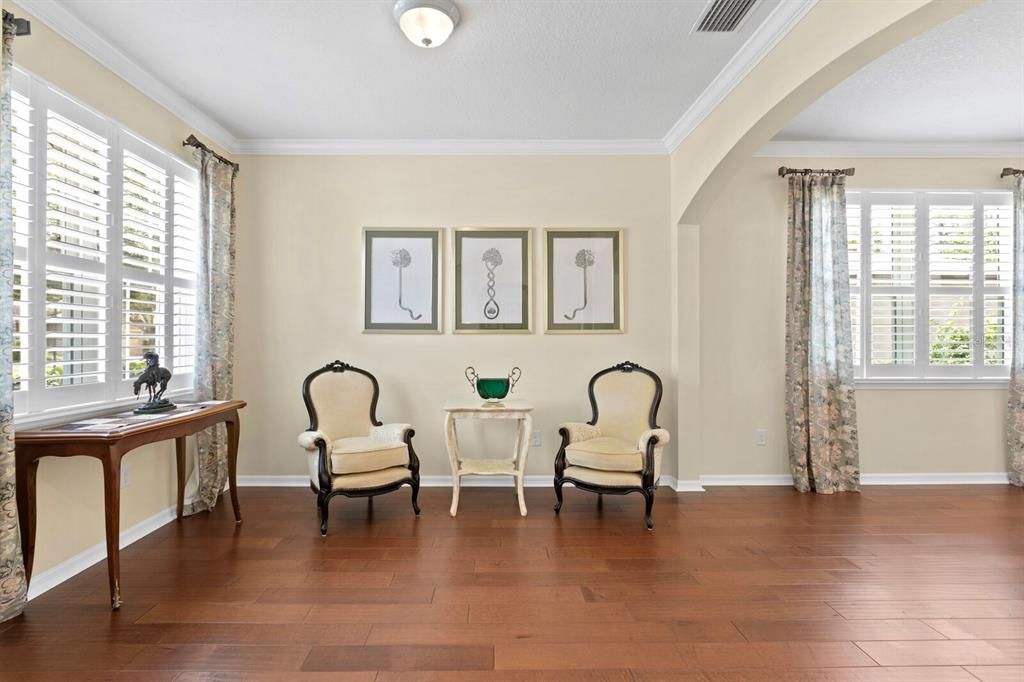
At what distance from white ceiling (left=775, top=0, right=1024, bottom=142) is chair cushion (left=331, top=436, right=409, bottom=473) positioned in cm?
392

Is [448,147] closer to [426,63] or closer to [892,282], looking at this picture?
[426,63]

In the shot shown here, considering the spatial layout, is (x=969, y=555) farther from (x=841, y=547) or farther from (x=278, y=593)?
(x=278, y=593)

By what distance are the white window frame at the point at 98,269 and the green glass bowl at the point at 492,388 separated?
2.14m

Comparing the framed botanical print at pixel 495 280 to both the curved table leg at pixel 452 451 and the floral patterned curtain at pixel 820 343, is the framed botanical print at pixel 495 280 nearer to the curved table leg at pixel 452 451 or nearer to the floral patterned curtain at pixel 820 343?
the curved table leg at pixel 452 451

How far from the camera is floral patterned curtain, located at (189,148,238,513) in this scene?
379cm

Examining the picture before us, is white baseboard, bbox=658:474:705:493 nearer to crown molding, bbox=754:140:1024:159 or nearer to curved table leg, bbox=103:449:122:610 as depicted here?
crown molding, bbox=754:140:1024:159

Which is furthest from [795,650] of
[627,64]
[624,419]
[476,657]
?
[627,64]

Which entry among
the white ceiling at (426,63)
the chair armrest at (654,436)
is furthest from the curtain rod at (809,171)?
the chair armrest at (654,436)

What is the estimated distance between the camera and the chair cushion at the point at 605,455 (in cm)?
365

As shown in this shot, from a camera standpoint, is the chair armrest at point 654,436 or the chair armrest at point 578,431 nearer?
the chair armrest at point 654,436

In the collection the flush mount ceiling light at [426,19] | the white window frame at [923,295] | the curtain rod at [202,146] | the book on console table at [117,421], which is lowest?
the book on console table at [117,421]

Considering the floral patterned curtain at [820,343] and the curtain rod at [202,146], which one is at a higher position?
the curtain rod at [202,146]

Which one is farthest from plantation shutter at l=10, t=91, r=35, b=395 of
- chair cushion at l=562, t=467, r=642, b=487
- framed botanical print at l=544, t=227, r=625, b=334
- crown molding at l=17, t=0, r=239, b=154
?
framed botanical print at l=544, t=227, r=625, b=334

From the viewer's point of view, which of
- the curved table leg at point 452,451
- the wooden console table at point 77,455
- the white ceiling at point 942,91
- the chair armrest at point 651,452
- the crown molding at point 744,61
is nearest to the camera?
the wooden console table at point 77,455
